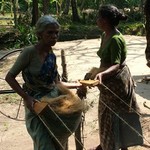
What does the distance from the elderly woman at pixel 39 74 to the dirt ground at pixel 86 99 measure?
732 millimetres

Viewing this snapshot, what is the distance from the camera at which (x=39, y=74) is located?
2559 mm

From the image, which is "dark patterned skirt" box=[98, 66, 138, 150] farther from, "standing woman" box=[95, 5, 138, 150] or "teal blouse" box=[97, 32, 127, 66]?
"teal blouse" box=[97, 32, 127, 66]

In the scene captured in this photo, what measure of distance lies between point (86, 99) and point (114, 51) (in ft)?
7.31

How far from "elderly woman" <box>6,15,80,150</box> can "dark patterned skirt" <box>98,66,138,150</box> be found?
0.82 meters

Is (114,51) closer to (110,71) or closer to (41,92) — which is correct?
(110,71)

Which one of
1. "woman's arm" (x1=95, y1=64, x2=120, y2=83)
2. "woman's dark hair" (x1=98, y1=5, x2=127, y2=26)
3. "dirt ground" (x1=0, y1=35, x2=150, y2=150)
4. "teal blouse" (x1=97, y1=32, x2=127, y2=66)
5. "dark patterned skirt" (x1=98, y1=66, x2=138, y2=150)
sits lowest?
"dirt ground" (x1=0, y1=35, x2=150, y2=150)

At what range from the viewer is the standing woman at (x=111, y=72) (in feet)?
10.4

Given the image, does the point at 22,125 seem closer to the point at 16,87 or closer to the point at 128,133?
the point at 128,133

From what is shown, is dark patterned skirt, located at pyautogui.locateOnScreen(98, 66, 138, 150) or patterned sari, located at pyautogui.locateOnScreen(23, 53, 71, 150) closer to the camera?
patterned sari, located at pyautogui.locateOnScreen(23, 53, 71, 150)

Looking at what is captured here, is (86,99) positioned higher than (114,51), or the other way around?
(114,51)

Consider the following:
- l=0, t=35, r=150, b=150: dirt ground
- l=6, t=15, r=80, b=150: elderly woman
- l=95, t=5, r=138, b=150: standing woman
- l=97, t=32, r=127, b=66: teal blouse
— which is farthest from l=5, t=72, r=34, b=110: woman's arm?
l=97, t=32, r=127, b=66: teal blouse

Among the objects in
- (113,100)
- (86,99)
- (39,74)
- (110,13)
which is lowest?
(86,99)

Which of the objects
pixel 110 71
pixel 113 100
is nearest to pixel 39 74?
pixel 110 71

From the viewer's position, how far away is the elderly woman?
2510mm
